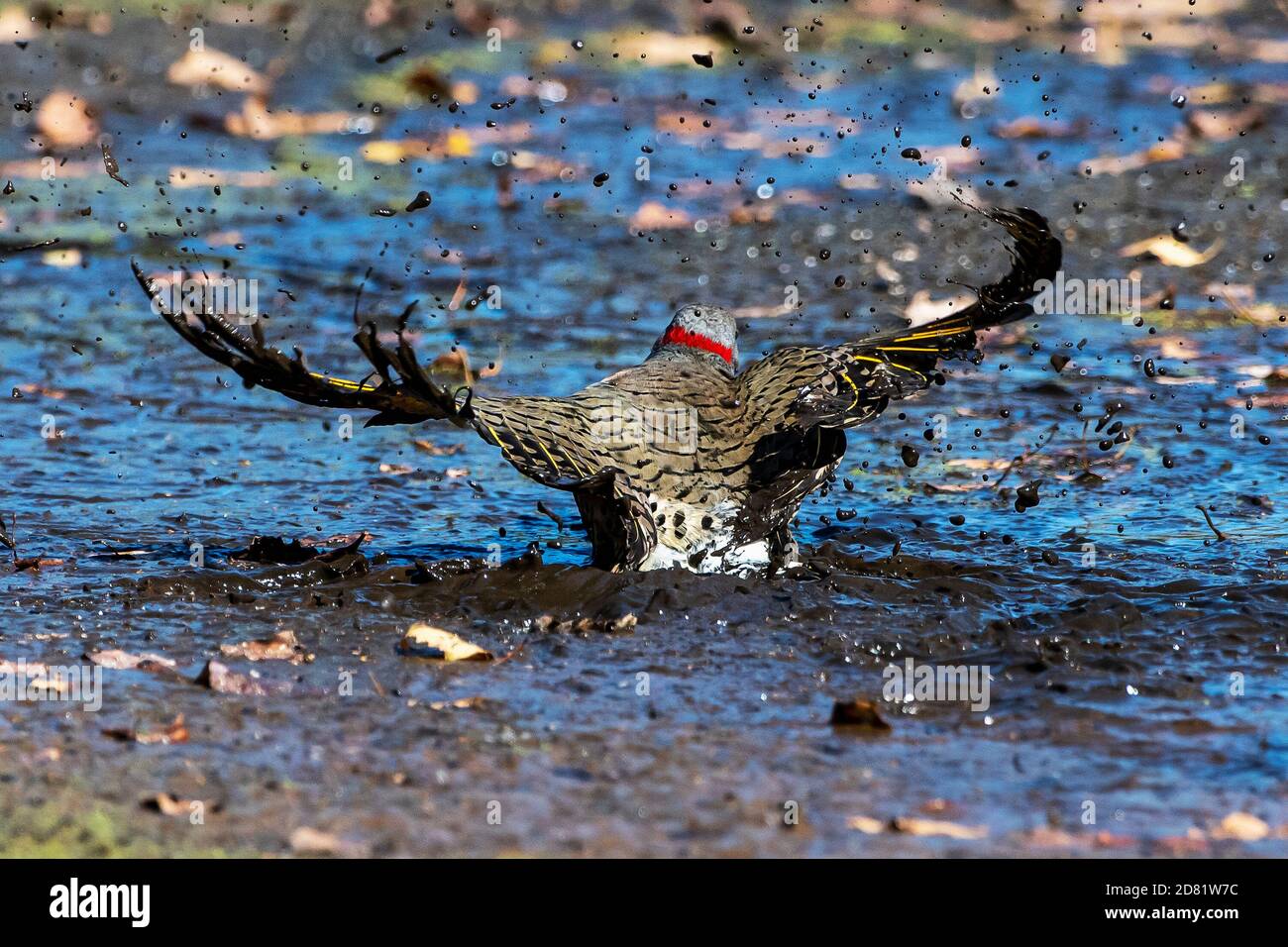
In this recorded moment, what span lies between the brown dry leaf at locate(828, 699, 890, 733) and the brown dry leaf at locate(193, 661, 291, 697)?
70.1 inches

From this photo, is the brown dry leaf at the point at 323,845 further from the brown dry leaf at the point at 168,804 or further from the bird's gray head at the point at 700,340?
the bird's gray head at the point at 700,340

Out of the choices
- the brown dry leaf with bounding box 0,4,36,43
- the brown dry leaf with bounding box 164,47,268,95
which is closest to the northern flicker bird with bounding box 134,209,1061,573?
the brown dry leaf with bounding box 164,47,268,95

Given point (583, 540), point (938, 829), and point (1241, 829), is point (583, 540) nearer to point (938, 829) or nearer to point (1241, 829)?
point (938, 829)

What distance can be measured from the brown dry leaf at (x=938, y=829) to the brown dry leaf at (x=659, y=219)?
913 cm

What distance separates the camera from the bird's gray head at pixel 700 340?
7.89m

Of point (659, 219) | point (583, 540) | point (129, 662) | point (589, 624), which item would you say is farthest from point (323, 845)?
point (659, 219)

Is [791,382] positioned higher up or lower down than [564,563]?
higher up

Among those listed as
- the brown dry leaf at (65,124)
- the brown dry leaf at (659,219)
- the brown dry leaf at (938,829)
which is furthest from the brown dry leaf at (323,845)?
the brown dry leaf at (65,124)

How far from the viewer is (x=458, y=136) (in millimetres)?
15758

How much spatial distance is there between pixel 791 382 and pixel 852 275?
5.30m

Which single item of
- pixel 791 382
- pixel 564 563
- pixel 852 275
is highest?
pixel 852 275

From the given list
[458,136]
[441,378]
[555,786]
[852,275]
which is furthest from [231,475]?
[458,136]

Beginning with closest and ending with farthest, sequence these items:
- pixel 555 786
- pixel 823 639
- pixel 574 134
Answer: pixel 555 786 → pixel 823 639 → pixel 574 134

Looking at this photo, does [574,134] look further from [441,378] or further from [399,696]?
[399,696]
